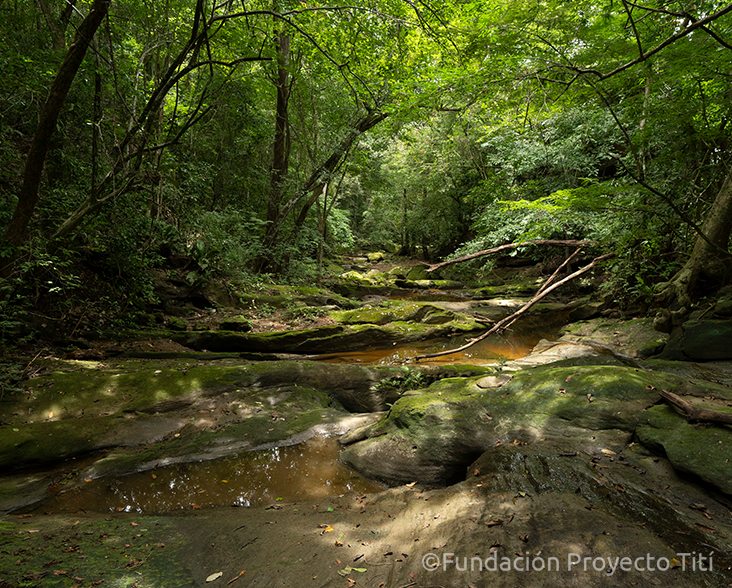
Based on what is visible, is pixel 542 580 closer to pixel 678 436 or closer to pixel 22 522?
pixel 678 436

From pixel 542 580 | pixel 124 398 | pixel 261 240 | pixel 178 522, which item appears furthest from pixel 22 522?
pixel 261 240

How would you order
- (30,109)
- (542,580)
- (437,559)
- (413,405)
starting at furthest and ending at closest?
1. (30,109)
2. (413,405)
3. (437,559)
4. (542,580)

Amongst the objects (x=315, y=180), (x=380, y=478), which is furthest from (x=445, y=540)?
(x=315, y=180)

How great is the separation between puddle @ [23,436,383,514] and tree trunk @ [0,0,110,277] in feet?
9.67

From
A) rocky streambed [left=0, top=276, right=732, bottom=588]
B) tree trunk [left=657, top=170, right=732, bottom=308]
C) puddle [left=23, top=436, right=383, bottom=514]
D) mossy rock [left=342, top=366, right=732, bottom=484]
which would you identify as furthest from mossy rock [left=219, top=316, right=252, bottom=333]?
tree trunk [left=657, top=170, right=732, bottom=308]

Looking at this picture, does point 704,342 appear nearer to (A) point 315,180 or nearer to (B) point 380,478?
(B) point 380,478

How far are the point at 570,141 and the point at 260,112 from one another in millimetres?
11346

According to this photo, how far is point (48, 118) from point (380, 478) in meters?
5.77

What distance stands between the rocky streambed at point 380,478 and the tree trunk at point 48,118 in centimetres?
178

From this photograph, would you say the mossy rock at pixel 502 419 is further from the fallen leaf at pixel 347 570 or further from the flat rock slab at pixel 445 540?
the fallen leaf at pixel 347 570

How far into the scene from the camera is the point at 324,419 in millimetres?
4805

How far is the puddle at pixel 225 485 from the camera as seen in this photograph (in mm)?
3207

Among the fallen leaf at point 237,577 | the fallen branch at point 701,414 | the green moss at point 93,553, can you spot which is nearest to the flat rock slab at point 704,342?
the fallen branch at point 701,414

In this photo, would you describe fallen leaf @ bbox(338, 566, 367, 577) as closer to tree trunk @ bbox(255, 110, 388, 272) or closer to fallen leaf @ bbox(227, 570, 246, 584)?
fallen leaf @ bbox(227, 570, 246, 584)
